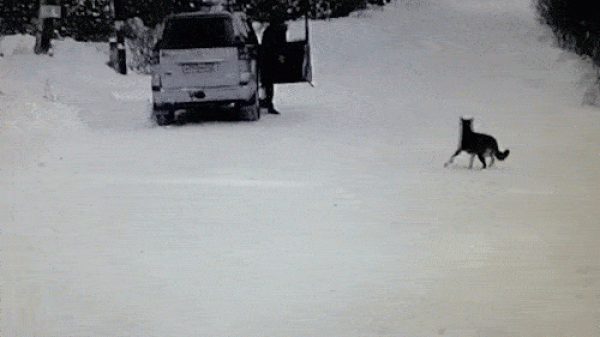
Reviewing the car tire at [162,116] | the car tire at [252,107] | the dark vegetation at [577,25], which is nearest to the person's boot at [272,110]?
the car tire at [252,107]

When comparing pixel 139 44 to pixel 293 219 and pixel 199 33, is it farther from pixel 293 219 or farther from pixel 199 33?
pixel 293 219

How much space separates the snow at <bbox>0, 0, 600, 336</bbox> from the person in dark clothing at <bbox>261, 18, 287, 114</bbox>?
2.26 feet

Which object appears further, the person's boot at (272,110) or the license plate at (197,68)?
the person's boot at (272,110)

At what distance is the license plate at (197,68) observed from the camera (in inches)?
555

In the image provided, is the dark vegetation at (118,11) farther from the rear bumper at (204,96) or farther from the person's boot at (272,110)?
the rear bumper at (204,96)

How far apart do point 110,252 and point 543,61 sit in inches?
640

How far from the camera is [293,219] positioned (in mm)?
7301

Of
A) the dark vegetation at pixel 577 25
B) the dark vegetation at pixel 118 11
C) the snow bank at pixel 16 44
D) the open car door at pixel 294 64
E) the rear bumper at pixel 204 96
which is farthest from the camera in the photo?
the dark vegetation at pixel 118 11

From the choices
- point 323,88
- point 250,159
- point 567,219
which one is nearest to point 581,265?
point 567,219

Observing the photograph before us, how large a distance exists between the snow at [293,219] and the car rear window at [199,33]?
1256mm

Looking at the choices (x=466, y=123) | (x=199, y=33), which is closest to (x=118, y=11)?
(x=199, y=33)

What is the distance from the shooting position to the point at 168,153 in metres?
10.9

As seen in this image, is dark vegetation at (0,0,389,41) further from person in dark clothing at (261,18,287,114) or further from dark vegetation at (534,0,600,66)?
dark vegetation at (534,0,600,66)

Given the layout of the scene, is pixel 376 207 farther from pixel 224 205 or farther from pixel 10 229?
pixel 10 229
